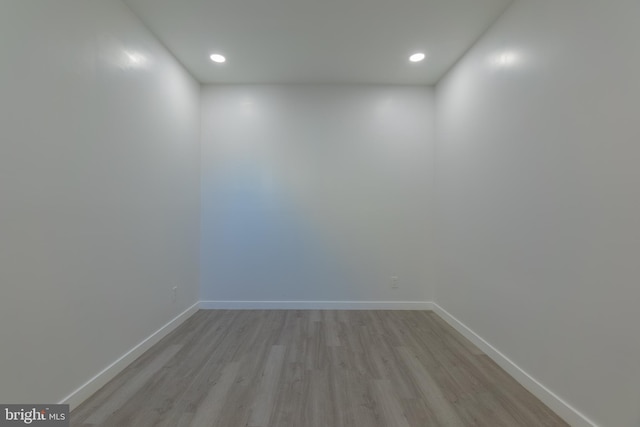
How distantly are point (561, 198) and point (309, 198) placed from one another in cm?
242

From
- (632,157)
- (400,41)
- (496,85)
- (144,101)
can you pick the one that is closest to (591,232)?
(632,157)

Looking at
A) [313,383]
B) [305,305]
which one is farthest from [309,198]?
[313,383]

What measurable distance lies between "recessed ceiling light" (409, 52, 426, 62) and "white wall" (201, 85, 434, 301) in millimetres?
600

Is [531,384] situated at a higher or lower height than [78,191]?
lower

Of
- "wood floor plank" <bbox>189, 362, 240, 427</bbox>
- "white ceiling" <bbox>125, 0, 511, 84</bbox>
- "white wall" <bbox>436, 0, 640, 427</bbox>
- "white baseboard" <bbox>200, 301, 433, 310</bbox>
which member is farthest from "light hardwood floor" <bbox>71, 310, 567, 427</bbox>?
"white ceiling" <bbox>125, 0, 511, 84</bbox>

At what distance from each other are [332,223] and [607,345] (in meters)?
2.55

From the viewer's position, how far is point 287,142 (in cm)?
361

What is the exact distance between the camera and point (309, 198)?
3.60 m

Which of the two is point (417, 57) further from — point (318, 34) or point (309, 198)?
point (309, 198)

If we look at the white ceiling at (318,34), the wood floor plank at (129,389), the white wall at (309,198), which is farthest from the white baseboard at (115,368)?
the white ceiling at (318,34)

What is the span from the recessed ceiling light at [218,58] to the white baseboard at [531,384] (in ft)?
11.6

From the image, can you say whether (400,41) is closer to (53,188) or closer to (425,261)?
(425,261)

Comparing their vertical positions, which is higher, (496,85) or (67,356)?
(496,85)

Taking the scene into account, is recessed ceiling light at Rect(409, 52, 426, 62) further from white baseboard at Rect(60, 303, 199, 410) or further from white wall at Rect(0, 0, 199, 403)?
white baseboard at Rect(60, 303, 199, 410)
